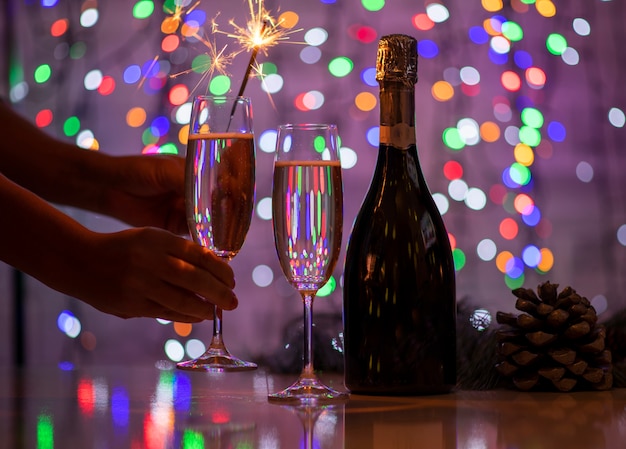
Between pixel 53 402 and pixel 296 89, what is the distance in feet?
6.08

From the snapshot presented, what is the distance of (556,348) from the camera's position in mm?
833

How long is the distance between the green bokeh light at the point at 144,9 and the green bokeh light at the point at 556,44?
3.81 feet

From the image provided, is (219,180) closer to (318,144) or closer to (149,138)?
(318,144)

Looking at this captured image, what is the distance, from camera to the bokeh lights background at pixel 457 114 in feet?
8.26

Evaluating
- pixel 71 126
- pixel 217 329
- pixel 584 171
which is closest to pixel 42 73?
pixel 71 126

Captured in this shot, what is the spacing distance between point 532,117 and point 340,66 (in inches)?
22.2

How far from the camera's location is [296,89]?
2.54 metres

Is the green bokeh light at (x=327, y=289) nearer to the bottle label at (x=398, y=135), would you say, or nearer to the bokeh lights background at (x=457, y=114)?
the bokeh lights background at (x=457, y=114)

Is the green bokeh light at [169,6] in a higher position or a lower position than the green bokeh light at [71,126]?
higher

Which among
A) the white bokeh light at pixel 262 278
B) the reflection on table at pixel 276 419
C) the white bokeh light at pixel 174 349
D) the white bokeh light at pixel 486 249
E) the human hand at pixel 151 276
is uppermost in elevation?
the white bokeh light at pixel 486 249

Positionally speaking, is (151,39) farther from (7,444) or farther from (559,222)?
(7,444)

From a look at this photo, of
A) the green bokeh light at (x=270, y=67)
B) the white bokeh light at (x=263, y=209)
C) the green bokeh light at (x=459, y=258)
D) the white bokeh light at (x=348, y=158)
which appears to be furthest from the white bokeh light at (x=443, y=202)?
the green bokeh light at (x=270, y=67)

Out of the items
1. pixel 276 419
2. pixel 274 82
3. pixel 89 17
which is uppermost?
pixel 89 17

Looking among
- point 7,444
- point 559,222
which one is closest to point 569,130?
point 559,222
